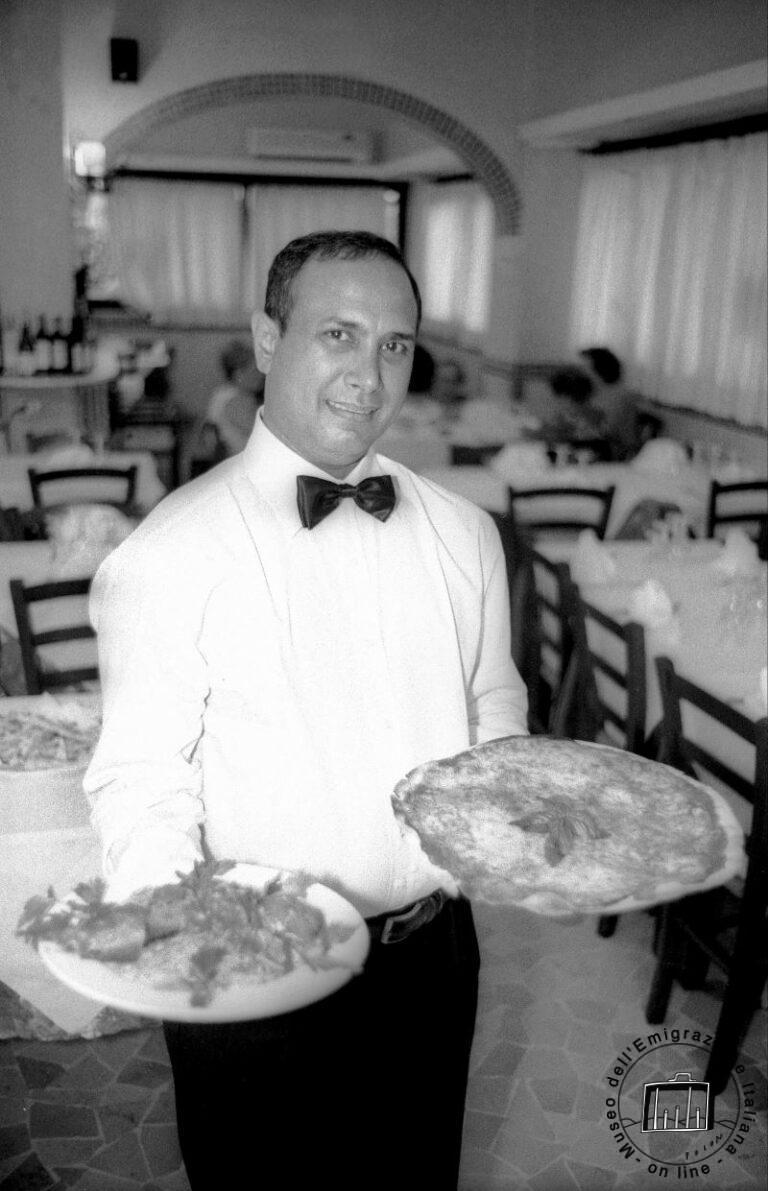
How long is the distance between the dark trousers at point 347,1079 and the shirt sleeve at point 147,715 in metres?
0.29

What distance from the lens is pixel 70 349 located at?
21.6ft

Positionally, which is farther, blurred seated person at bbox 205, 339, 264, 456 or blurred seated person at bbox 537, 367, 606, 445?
blurred seated person at bbox 205, 339, 264, 456

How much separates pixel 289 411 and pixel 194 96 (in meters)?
7.67

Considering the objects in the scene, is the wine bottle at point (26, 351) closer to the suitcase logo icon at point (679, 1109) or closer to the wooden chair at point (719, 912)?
the wooden chair at point (719, 912)

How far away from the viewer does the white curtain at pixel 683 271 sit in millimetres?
6848

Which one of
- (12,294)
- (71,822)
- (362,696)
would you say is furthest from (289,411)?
(12,294)

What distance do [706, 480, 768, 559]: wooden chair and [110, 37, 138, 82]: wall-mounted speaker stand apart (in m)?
5.43

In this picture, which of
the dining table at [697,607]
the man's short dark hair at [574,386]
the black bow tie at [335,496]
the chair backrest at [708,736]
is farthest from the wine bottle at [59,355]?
the black bow tie at [335,496]

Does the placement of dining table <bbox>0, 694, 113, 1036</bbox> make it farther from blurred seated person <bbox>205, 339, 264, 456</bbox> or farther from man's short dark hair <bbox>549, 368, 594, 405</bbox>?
man's short dark hair <bbox>549, 368, 594, 405</bbox>

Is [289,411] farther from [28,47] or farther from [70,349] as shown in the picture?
[28,47]

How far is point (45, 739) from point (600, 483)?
3.71 metres

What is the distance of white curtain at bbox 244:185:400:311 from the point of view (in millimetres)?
12875

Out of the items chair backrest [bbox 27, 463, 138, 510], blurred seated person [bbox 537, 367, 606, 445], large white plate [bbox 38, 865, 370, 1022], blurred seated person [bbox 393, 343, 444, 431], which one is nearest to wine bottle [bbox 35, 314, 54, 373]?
chair backrest [bbox 27, 463, 138, 510]

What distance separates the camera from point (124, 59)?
25.1 feet
